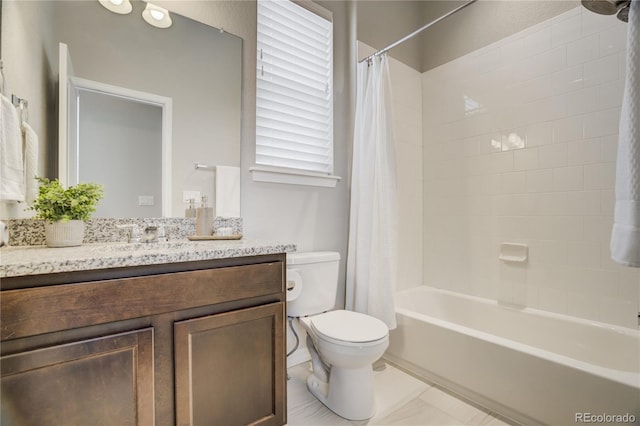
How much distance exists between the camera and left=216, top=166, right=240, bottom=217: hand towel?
5.62ft

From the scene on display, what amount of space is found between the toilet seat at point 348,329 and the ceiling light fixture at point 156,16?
174 cm

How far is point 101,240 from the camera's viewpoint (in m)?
1.39

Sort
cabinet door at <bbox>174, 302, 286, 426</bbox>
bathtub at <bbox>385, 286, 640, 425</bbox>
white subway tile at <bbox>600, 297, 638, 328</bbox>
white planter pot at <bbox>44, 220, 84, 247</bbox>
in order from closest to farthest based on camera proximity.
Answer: cabinet door at <bbox>174, 302, 286, 426</bbox>, white planter pot at <bbox>44, 220, 84, 247</bbox>, bathtub at <bbox>385, 286, 640, 425</bbox>, white subway tile at <bbox>600, 297, 638, 328</bbox>

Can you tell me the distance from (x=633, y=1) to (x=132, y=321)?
1679 mm

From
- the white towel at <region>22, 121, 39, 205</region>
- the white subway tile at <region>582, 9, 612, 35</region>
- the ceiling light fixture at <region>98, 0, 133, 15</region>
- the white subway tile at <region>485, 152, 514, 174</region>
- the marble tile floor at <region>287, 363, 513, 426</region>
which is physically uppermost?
the white subway tile at <region>582, 9, 612, 35</region>

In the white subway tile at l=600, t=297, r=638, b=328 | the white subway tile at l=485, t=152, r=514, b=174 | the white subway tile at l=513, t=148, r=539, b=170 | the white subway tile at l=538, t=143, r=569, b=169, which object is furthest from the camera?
the white subway tile at l=485, t=152, r=514, b=174

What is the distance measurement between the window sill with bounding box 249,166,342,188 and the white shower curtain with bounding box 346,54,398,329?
190 mm

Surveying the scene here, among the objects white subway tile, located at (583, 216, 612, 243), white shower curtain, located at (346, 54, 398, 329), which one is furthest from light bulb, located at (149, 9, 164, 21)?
white subway tile, located at (583, 216, 612, 243)

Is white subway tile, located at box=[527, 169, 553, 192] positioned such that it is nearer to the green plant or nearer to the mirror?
the mirror

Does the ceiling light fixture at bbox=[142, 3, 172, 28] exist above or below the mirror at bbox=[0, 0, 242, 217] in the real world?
above

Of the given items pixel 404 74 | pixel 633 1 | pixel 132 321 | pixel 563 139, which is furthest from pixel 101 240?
pixel 563 139

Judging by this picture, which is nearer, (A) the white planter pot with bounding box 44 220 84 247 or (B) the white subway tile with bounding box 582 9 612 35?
(A) the white planter pot with bounding box 44 220 84 247

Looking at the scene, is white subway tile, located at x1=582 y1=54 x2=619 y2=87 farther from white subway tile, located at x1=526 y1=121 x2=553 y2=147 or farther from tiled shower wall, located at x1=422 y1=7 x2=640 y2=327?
white subway tile, located at x1=526 y1=121 x2=553 y2=147

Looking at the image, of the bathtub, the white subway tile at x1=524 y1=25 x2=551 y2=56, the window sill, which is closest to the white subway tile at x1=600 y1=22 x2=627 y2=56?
the white subway tile at x1=524 y1=25 x2=551 y2=56
